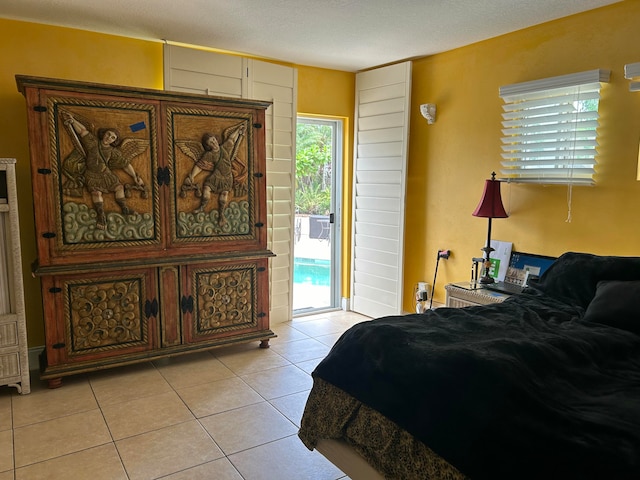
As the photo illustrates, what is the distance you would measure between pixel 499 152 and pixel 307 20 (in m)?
1.71

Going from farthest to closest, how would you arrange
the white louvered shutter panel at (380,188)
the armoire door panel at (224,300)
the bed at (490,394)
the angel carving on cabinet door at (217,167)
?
the white louvered shutter panel at (380,188)
the armoire door panel at (224,300)
the angel carving on cabinet door at (217,167)
the bed at (490,394)

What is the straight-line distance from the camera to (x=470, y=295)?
3.37m

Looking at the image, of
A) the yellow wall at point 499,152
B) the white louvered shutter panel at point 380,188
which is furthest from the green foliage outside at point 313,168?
the yellow wall at point 499,152

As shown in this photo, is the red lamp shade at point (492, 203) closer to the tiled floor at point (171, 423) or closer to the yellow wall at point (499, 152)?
the yellow wall at point (499, 152)

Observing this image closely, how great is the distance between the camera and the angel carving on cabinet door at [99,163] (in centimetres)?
305

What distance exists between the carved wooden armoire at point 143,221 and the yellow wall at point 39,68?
558 millimetres

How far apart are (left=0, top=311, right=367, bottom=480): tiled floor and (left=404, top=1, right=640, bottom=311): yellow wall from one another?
5.15 feet

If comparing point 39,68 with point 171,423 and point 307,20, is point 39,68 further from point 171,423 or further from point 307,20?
point 171,423

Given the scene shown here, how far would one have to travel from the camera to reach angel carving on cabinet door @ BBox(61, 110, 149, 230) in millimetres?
3053

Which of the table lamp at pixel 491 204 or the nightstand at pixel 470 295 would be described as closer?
the nightstand at pixel 470 295

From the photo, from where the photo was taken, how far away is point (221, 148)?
3.55 meters

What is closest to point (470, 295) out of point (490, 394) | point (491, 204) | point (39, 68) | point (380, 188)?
point (491, 204)

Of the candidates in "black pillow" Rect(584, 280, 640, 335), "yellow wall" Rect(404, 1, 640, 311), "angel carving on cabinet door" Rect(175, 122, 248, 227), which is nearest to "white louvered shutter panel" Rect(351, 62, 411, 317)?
"yellow wall" Rect(404, 1, 640, 311)

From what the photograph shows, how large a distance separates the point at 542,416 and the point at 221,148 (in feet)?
9.23
